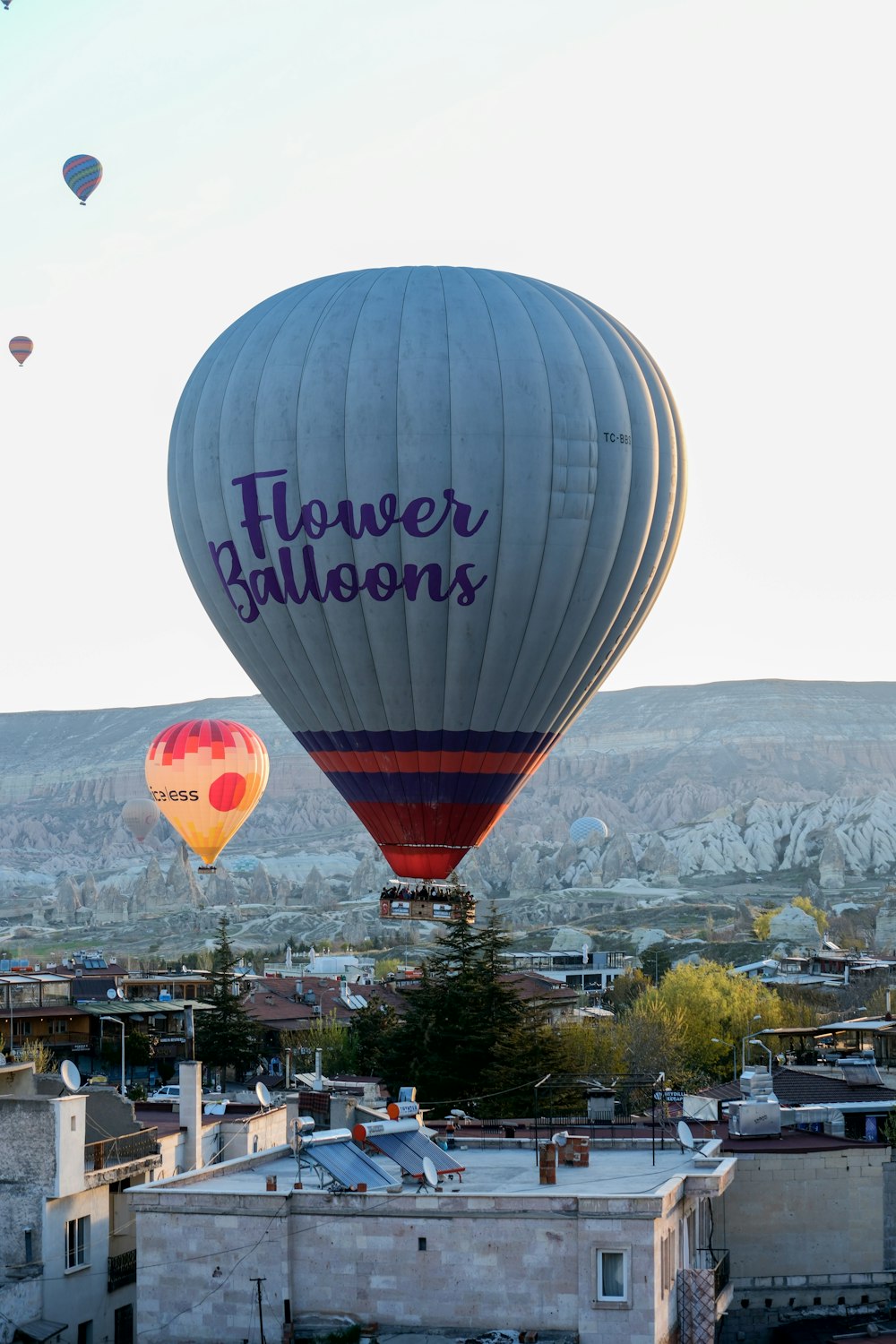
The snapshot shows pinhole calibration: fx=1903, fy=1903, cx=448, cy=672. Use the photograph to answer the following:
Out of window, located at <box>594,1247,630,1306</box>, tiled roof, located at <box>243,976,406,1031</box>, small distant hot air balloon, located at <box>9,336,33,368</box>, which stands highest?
small distant hot air balloon, located at <box>9,336,33,368</box>

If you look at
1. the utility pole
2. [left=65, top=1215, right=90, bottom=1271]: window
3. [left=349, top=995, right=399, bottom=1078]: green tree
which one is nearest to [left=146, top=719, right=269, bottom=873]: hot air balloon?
[left=349, top=995, right=399, bottom=1078]: green tree

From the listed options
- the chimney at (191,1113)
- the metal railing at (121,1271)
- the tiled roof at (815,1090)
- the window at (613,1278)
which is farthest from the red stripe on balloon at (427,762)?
the window at (613,1278)

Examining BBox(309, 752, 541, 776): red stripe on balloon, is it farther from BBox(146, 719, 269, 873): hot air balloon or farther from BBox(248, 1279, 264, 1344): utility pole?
BBox(146, 719, 269, 873): hot air balloon

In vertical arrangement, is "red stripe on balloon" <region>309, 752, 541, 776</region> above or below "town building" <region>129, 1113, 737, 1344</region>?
above

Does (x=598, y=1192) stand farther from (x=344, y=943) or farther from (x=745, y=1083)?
(x=344, y=943)

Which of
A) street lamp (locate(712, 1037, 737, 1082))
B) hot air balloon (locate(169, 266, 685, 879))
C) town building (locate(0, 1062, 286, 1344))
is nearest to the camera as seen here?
town building (locate(0, 1062, 286, 1344))

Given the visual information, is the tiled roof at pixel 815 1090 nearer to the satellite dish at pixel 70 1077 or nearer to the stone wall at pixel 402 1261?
the satellite dish at pixel 70 1077
